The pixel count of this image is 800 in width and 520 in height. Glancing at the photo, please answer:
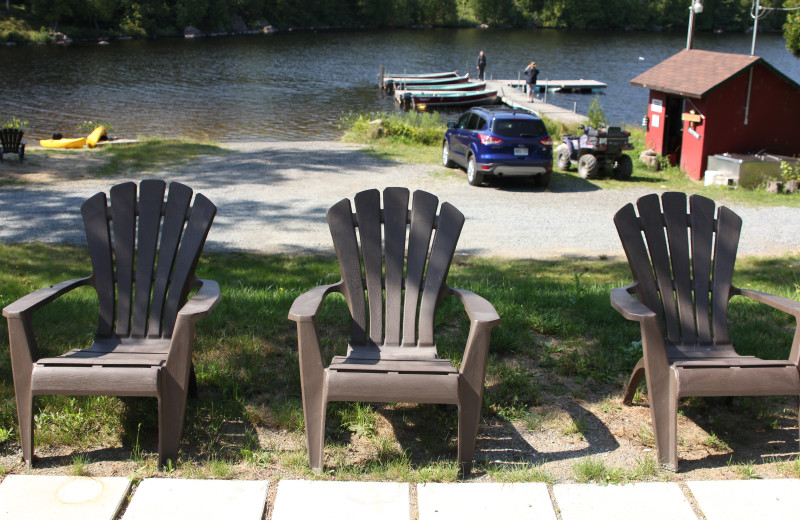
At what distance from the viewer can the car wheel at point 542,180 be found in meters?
14.8

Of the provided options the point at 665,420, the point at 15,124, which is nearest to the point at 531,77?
the point at 15,124

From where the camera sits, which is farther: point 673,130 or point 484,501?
point 673,130

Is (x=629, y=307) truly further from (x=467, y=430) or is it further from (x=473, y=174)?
(x=473, y=174)

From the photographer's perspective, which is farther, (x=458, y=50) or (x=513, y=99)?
(x=458, y=50)

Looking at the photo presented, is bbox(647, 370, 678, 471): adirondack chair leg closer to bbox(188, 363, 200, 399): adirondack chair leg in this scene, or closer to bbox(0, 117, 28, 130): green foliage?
bbox(188, 363, 200, 399): adirondack chair leg

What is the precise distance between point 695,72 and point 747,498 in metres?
15.4

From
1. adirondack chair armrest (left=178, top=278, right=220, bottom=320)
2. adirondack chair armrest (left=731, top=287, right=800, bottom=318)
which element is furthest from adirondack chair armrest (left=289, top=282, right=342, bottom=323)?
adirondack chair armrest (left=731, top=287, right=800, bottom=318)

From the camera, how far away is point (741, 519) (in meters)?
2.96

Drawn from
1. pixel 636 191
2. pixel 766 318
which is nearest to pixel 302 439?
pixel 766 318

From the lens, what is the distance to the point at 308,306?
3.51 metres

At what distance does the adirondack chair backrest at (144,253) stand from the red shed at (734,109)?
1374 cm

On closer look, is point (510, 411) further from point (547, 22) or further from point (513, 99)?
point (547, 22)

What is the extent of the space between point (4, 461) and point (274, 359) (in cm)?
156

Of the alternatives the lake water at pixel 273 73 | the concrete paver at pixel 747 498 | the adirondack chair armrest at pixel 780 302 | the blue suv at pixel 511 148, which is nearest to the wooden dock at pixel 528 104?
the lake water at pixel 273 73
